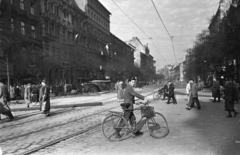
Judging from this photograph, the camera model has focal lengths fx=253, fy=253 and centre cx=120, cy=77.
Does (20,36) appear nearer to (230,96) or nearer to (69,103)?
(69,103)

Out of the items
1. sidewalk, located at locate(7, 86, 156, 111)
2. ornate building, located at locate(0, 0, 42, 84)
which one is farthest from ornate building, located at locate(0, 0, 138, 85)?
sidewalk, located at locate(7, 86, 156, 111)

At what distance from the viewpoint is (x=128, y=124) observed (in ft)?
21.9

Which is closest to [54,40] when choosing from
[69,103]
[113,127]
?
[69,103]

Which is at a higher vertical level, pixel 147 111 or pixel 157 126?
pixel 147 111

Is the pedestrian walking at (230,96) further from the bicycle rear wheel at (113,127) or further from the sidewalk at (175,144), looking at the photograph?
the bicycle rear wheel at (113,127)

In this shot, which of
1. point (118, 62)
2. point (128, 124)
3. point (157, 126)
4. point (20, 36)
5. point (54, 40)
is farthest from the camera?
point (118, 62)

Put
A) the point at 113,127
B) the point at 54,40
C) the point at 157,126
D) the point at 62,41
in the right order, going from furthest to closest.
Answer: the point at 54,40, the point at 62,41, the point at 157,126, the point at 113,127

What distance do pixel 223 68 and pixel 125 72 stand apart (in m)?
26.4

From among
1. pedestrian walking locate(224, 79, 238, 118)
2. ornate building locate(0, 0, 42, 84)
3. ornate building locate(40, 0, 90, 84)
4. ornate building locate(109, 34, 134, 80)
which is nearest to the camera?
pedestrian walking locate(224, 79, 238, 118)

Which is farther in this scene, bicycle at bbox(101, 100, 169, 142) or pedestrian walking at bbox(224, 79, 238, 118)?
pedestrian walking at bbox(224, 79, 238, 118)

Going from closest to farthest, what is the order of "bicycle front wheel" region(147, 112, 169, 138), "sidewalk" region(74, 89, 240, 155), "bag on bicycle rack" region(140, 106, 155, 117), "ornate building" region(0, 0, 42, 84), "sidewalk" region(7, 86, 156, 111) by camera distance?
1. "sidewalk" region(74, 89, 240, 155)
2. "bag on bicycle rack" region(140, 106, 155, 117)
3. "bicycle front wheel" region(147, 112, 169, 138)
4. "sidewalk" region(7, 86, 156, 111)
5. "ornate building" region(0, 0, 42, 84)

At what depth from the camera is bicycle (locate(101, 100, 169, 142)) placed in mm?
6484

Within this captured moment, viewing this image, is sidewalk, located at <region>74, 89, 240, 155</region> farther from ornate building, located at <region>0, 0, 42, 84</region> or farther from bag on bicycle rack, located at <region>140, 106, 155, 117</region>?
ornate building, located at <region>0, 0, 42, 84</region>

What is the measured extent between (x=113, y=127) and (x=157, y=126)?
4.03ft
